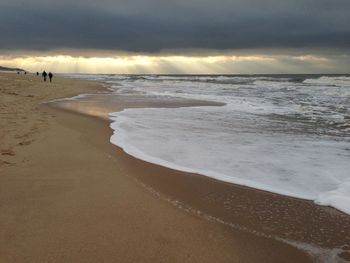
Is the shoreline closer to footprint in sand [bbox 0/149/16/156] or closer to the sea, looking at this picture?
the sea

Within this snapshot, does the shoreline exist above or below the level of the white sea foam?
below

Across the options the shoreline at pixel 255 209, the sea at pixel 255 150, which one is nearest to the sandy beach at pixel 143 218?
the shoreline at pixel 255 209

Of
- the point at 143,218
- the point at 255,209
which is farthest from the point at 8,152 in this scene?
the point at 255,209

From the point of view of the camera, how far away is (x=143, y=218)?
4.14 m

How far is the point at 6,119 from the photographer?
10.1 metres

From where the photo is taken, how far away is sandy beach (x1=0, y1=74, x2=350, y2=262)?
3.41m

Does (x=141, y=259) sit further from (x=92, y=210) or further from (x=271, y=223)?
(x=271, y=223)

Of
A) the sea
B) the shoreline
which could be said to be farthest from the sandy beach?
the sea

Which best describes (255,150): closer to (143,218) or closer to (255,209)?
(255,209)

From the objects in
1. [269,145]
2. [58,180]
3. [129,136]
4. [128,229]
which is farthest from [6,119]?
[128,229]

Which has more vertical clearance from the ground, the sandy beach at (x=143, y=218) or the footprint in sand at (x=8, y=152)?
the footprint in sand at (x=8, y=152)

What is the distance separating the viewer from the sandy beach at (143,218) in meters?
3.41

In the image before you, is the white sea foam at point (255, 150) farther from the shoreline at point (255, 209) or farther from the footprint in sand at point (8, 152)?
the footprint in sand at point (8, 152)

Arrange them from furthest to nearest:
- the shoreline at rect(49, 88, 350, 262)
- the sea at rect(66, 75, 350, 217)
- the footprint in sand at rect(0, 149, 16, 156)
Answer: the footprint in sand at rect(0, 149, 16, 156), the sea at rect(66, 75, 350, 217), the shoreline at rect(49, 88, 350, 262)
